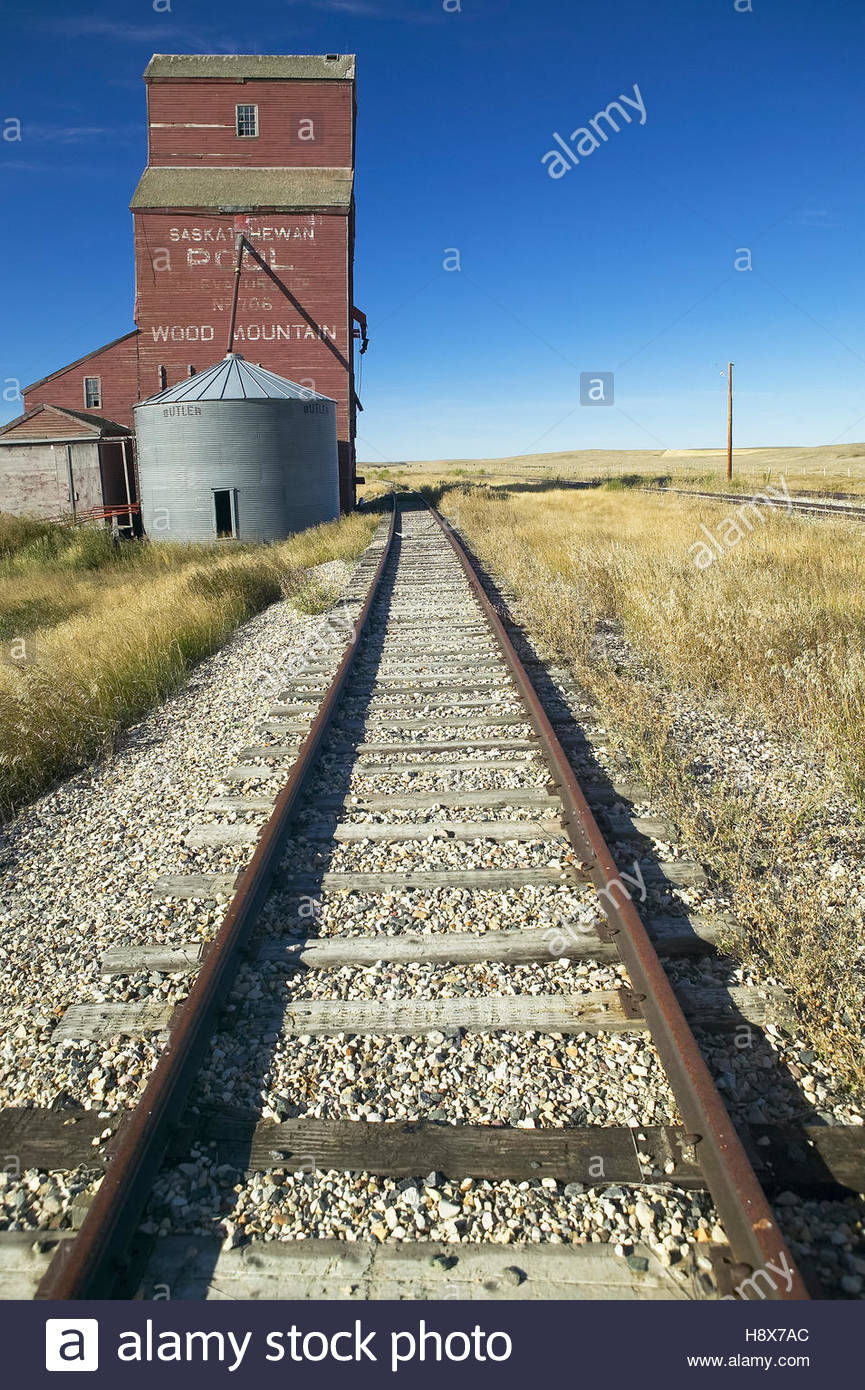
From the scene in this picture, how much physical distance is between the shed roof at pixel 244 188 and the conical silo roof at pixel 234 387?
1028 centimetres

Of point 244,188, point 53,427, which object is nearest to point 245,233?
point 244,188

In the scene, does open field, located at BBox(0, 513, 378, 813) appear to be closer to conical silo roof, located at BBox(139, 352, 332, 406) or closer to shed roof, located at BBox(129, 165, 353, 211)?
conical silo roof, located at BBox(139, 352, 332, 406)

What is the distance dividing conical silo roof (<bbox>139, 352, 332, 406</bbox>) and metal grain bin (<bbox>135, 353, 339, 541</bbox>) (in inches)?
1.3

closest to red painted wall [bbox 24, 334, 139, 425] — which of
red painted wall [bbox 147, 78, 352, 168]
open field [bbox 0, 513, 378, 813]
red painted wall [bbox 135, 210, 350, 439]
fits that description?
red painted wall [bbox 135, 210, 350, 439]

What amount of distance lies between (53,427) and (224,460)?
388 inches

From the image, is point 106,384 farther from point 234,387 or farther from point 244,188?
point 234,387

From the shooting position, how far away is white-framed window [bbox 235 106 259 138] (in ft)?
106

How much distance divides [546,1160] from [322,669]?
5.95m

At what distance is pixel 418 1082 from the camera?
2.92 meters

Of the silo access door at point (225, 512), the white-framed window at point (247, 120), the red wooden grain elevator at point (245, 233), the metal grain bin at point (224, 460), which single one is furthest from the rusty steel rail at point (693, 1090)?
the white-framed window at point (247, 120)

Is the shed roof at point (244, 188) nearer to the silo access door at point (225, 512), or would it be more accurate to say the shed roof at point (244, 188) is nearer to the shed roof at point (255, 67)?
the shed roof at point (255, 67)

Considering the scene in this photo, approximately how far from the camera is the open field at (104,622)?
675 centimetres

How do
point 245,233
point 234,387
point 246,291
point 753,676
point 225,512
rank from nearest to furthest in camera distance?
point 753,676, point 225,512, point 234,387, point 245,233, point 246,291

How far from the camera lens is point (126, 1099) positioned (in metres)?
2.90
